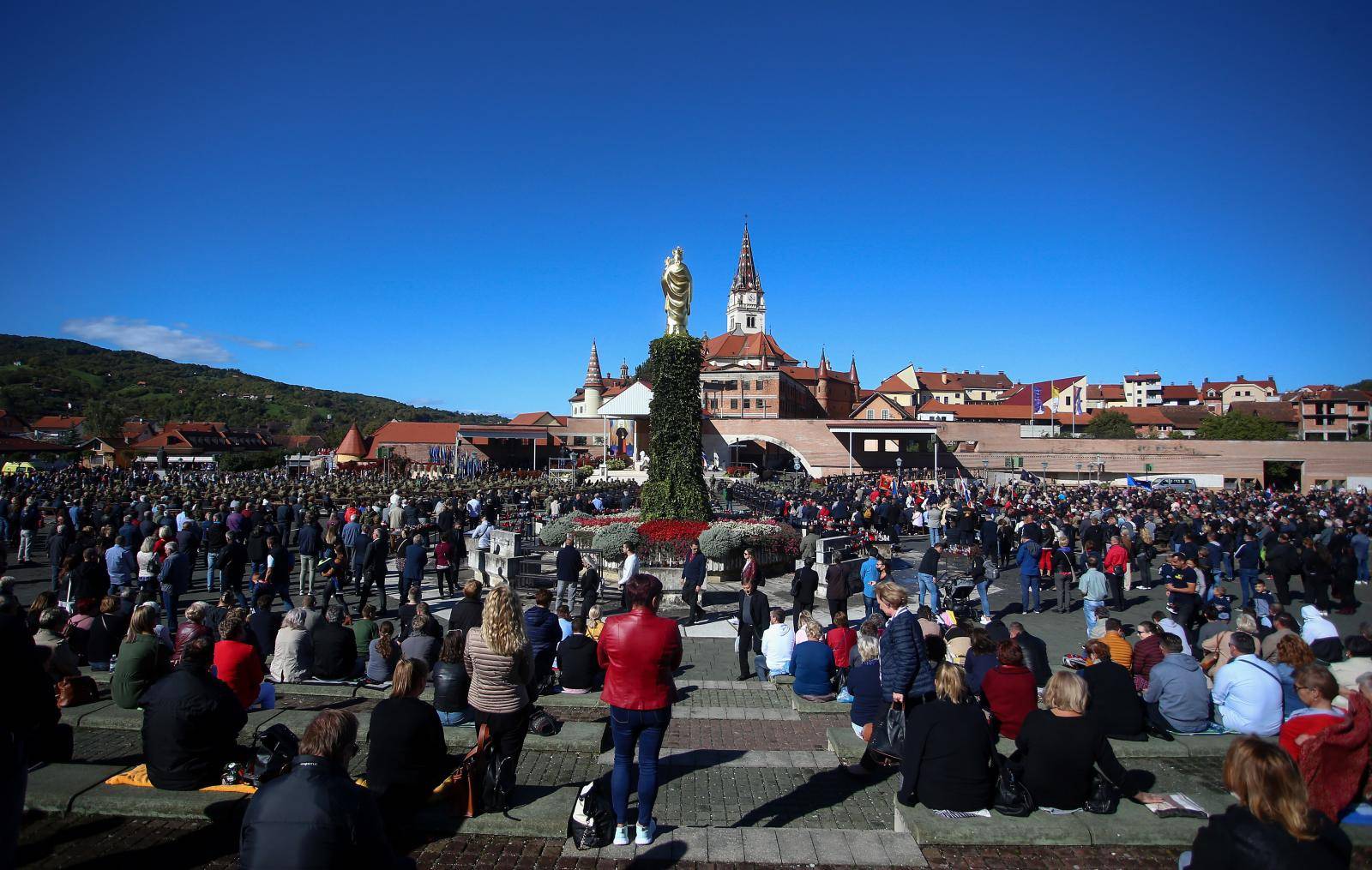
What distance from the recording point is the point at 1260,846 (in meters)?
2.62

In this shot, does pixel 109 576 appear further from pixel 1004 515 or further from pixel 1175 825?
pixel 1004 515

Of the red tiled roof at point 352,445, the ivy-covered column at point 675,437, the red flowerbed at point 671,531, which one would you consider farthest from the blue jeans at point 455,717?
the red tiled roof at point 352,445

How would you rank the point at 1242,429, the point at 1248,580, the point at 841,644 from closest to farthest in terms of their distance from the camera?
1. the point at 841,644
2. the point at 1248,580
3. the point at 1242,429

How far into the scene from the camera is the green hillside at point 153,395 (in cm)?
11581

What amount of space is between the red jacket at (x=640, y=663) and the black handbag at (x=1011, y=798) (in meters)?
1.94

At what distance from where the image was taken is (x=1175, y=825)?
4031 mm

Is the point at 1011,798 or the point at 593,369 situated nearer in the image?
the point at 1011,798

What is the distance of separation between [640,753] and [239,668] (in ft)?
11.5

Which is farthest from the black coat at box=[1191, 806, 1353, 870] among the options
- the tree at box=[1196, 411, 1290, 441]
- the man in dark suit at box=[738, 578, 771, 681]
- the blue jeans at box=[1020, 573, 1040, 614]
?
the tree at box=[1196, 411, 1290, 441]

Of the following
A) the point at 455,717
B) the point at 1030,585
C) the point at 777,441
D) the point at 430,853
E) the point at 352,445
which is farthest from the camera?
the point at 352,445

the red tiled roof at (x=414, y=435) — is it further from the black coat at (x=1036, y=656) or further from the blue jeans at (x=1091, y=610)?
the black coat at (x=1036, y=656)

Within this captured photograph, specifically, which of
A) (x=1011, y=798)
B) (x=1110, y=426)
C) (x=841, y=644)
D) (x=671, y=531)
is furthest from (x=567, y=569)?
(x=1110, y=426)

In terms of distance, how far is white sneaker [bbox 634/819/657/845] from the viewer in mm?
3840

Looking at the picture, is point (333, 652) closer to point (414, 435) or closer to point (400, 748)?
point (400, 748)
